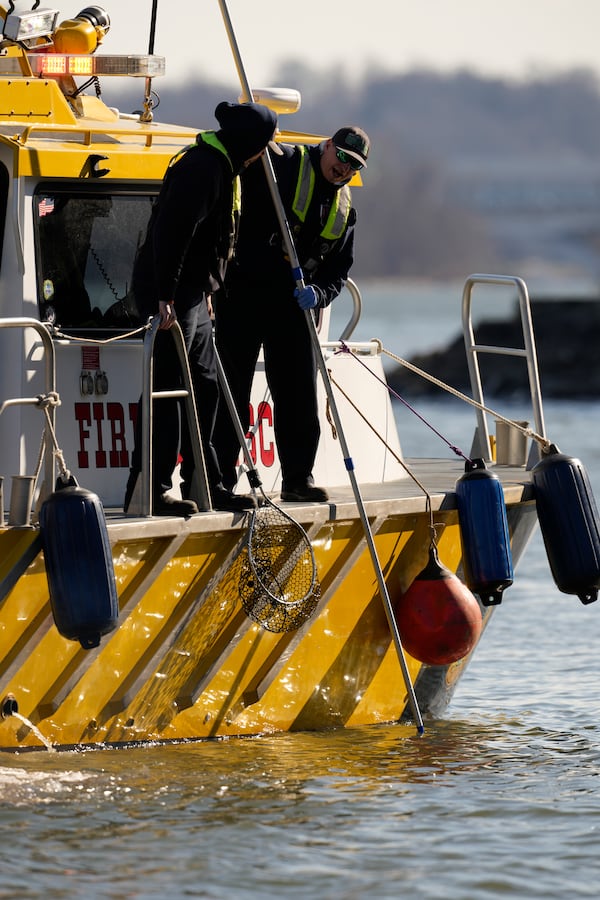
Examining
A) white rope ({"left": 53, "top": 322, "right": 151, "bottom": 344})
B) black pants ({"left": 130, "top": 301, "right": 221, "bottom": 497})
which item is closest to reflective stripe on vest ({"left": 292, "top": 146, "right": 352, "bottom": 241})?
black pants ({"left": 130, "top": 301, "right": 221, "bottom": 497})

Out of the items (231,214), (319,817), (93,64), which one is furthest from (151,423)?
(93,64)

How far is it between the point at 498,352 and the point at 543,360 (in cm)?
3269

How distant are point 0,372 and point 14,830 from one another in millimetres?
1923

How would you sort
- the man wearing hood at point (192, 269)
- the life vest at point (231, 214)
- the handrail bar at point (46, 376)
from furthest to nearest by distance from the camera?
the life vest at point (231, 214) < the man wearing hood at point (192, 269) < the handrail bar at point (46, 376)

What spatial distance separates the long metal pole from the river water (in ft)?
1.55

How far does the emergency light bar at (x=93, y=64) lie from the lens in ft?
25.5

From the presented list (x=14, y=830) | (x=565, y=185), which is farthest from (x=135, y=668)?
(x=565, y=185)

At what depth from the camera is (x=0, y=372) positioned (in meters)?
6.93

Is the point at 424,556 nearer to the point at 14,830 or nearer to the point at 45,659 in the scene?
the point at 45,659

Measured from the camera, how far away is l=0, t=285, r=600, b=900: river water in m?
5.69

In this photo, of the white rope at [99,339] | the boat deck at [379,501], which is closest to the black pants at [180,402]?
the white rope at [99,339]

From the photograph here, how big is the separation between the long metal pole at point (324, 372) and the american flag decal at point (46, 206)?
37.2 inches

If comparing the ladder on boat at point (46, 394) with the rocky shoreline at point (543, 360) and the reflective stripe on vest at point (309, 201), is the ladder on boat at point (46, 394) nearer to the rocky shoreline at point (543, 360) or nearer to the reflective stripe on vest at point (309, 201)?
the reflective stripe on vest at point (309, 201)

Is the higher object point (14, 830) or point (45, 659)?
point (45, 659)
